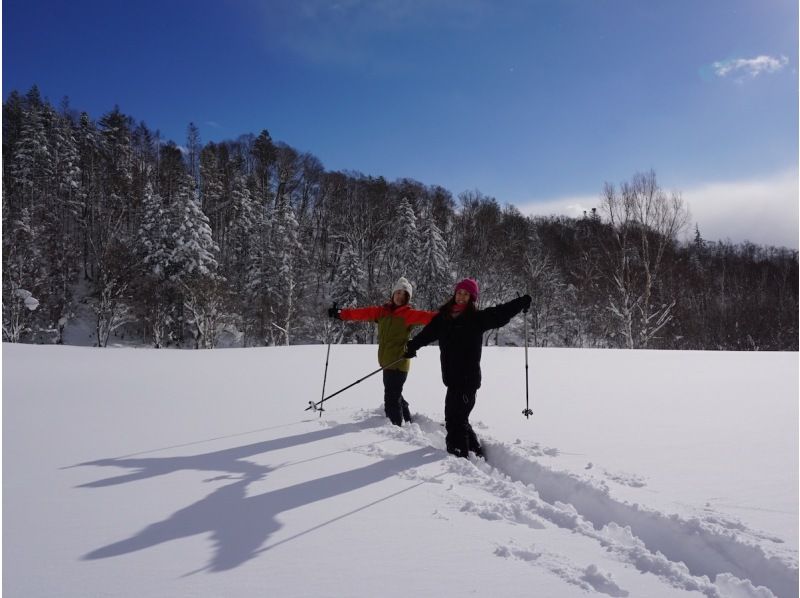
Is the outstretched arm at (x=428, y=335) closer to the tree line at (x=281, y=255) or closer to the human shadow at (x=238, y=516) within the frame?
the human shadow at (x=238, y=516)

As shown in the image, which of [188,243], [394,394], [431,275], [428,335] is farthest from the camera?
[431,275]

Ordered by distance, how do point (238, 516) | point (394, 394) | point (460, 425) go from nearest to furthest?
1. point (238, 516)
2. point (460, 425)
3. point (394, 394)

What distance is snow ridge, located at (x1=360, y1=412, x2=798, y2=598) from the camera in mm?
2264

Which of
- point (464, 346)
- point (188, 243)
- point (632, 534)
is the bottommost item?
point (632, 534)

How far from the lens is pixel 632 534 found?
2916 mm

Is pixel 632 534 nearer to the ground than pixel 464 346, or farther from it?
nearer to the ground

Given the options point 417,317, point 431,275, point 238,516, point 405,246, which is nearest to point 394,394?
point 417,317

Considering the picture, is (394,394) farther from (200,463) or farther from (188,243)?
(188,243)

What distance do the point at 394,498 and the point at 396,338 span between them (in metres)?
2.76

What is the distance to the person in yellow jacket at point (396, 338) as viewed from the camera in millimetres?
5648

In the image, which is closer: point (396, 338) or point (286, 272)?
point (396, 338)

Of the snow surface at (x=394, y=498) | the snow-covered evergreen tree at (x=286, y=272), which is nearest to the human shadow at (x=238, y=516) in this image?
the snow surface at (x=394, y=498)

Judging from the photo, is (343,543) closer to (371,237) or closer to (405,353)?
(405,353)

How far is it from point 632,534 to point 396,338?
Result: 3471 millimetres
